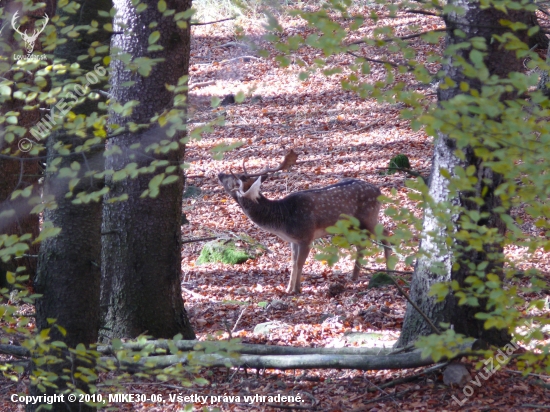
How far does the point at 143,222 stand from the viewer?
21.0ft

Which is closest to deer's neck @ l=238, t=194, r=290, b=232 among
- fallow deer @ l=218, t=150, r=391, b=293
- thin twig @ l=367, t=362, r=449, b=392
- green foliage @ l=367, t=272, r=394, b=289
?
fallow deer @ l=218, t=150, r=391, b=293

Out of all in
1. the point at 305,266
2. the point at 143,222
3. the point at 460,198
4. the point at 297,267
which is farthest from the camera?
the point at 305,266

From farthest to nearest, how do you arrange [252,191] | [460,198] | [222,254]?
[222,254], [252,191], [460,198]

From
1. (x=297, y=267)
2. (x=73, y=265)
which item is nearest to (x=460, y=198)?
(x=73, y=265)

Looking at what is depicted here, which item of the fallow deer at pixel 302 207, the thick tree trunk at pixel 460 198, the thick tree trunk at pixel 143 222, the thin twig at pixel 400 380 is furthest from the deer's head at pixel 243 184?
the thin twig at pixel 400 380

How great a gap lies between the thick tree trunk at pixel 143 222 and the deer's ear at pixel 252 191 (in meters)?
3.25

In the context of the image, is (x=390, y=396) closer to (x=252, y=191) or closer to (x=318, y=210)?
(x=318, y=210)

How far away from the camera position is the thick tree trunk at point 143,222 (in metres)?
6.22

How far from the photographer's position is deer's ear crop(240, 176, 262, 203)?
9.77m

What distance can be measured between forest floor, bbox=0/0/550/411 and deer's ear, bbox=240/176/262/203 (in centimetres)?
126

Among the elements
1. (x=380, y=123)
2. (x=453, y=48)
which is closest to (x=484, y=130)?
(x=453, y=48)

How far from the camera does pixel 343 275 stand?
980cm

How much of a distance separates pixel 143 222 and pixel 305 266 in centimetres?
473

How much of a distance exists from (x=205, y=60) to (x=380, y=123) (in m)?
8.62
